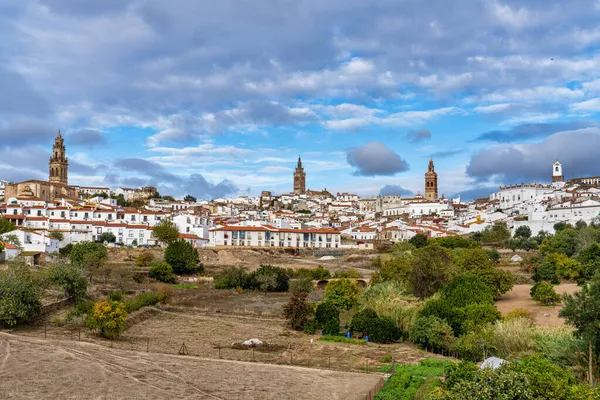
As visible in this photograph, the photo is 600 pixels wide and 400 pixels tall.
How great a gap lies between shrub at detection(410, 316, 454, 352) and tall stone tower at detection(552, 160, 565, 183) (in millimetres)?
135499

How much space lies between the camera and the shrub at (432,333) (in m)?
24.2

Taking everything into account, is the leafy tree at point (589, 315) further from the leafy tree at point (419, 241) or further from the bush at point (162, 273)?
the leafy tree at point (419, 241)

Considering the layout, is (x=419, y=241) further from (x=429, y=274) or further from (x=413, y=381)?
(x=413, y=381)

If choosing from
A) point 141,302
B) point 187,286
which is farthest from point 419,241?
point 141,302

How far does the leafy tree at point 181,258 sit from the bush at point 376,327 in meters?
28.3

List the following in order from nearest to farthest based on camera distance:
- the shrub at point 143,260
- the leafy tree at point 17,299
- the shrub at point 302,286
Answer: the leafy tree at point 17,299, the shrub at point 302,286, the shrub at point 143,260

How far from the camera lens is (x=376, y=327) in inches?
1040

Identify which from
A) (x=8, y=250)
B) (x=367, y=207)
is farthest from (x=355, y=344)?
(x=367, y=207)

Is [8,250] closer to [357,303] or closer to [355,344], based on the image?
[357,303]

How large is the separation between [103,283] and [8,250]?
953 centimetres

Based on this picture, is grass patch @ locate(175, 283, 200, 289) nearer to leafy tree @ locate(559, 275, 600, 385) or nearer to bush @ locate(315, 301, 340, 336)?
bush @ locate(315, 301, 340, 336)

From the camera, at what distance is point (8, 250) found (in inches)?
1813

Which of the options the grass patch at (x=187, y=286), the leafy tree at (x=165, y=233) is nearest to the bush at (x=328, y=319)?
the grass patch at (x=187, y=286)

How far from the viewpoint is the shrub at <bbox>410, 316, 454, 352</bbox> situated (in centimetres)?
2422
